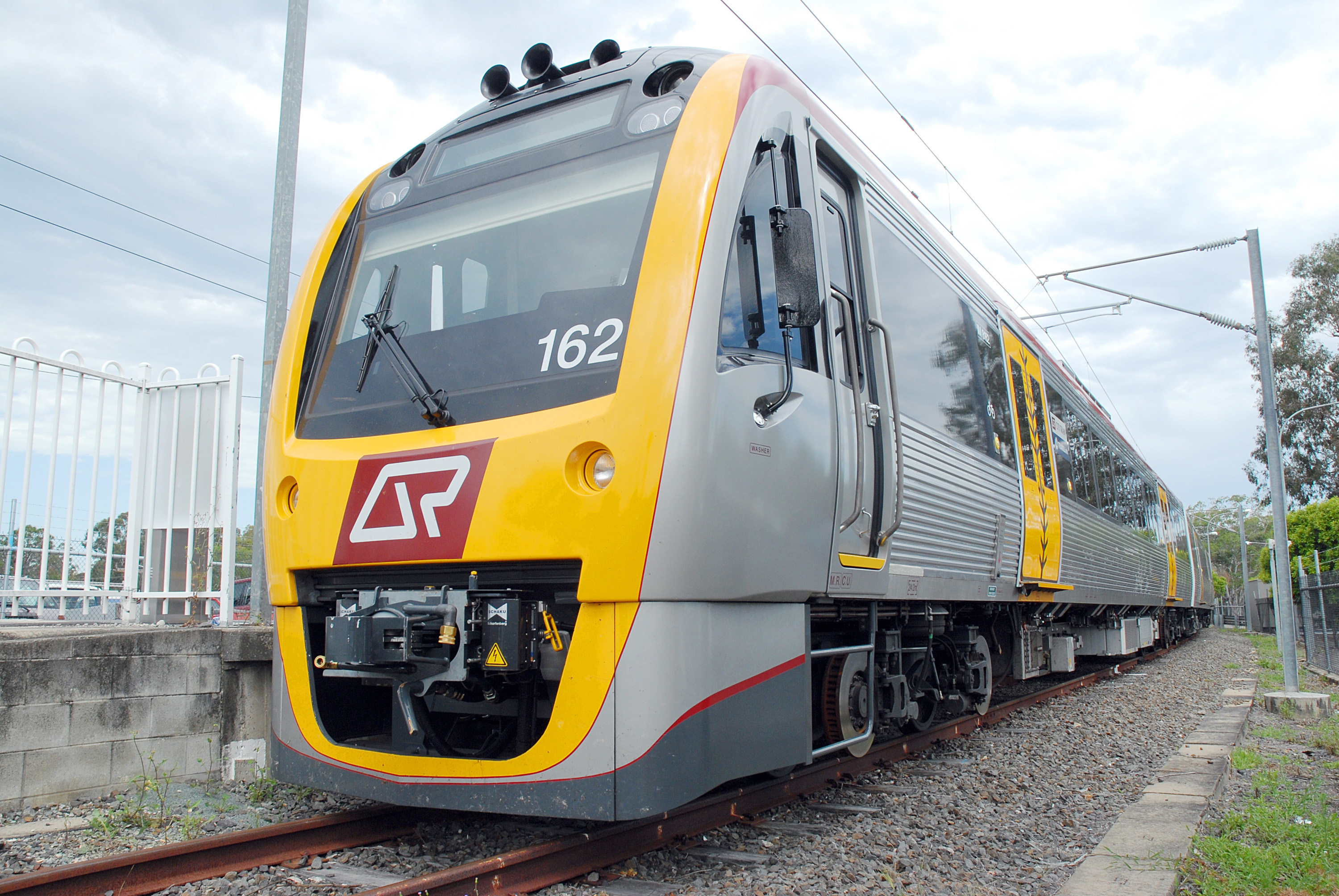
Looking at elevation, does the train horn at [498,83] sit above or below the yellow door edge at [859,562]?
above

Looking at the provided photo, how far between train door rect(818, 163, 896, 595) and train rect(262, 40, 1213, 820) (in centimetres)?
2

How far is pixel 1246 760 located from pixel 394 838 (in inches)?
210

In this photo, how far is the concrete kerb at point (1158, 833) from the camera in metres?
3.41

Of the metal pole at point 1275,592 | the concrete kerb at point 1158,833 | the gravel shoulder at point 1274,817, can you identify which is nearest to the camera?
the concrete kerb at point 1158,833

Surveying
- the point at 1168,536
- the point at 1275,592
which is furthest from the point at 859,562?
the point at 1168,536

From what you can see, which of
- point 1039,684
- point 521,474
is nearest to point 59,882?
point 521,474

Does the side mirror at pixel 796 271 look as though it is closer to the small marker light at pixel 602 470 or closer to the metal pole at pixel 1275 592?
the small marker light at pixel 602 470

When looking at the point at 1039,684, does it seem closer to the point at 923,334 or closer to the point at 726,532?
the point at 923,334

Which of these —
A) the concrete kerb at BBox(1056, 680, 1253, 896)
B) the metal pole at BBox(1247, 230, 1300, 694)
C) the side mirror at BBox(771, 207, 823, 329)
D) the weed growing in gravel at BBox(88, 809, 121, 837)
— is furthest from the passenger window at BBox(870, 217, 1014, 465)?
the metal pole at BBox(1247, 230, 1300, 694)

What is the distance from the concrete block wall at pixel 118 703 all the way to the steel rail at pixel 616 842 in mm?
2096

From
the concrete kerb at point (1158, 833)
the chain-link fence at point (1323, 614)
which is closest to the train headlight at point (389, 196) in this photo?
the concrete kerb at point (1158, 833)

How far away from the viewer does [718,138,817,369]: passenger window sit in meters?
3.60

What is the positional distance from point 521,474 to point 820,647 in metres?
1.79

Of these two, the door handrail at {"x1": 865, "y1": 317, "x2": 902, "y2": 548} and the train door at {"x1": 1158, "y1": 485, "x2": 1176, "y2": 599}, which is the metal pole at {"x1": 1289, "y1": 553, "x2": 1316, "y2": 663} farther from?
the door handrail at {"x1": 865, "y1": 317, "x2": 902, "y2": 548}
